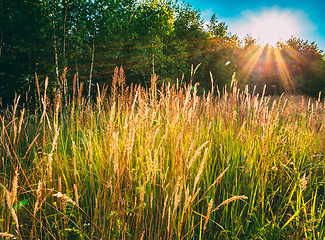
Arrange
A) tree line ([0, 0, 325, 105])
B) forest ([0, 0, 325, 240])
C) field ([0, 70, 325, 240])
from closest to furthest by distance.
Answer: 1. field ([0, 70, 325, 240])
2. forest ([0, 0, 325, 240])
3. tree line ([0, 0, 325, 105])

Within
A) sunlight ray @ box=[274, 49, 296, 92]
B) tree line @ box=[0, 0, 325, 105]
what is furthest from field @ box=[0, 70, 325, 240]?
sunlight ray @ box=[274, 49, 296, 92]

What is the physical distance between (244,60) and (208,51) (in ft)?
23.8

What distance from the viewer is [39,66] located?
38.2 feet

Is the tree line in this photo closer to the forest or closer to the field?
the forest

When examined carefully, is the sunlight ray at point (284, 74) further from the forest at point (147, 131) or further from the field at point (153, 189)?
the field at point (153, 189)

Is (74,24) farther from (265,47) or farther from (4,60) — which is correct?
(265,47)

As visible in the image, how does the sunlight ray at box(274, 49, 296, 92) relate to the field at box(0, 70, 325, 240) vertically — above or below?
above

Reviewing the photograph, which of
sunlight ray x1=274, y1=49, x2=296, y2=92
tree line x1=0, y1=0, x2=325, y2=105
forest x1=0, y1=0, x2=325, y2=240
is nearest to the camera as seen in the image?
forest x1=0, y1=0, x2=325, y2=240

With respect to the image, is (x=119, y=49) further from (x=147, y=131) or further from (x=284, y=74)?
(x=284, y=74)

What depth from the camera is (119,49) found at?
1395 cm

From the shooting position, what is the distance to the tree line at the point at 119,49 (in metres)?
9.52

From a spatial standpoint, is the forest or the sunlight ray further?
the sunlight ray

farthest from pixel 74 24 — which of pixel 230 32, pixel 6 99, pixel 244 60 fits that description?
pixel 244 60

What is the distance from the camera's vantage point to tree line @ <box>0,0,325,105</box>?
9.52 m
